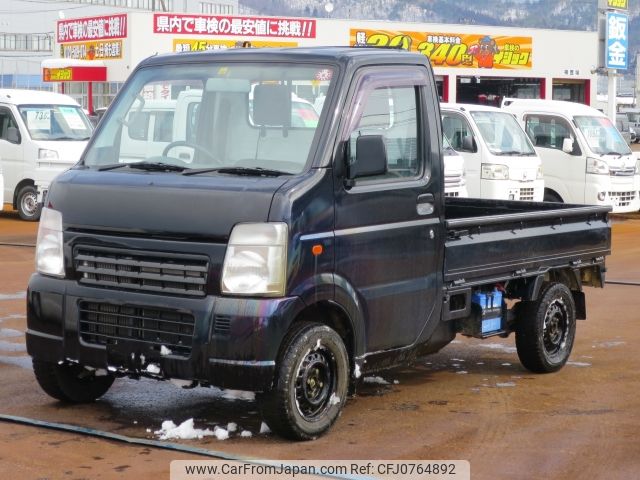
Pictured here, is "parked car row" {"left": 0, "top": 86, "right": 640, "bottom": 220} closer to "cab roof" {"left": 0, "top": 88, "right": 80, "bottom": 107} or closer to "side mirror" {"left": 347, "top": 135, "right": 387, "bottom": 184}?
"cab roof" {"left": 0, "top": 88, "right": 80, "bottom": 107}

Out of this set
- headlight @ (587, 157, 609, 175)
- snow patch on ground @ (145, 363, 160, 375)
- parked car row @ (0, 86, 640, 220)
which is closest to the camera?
snow patch on ground @ (145, 363, 160, 375)

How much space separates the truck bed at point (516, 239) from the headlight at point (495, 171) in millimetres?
9906

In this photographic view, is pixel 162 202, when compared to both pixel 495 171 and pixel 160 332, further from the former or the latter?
pixel 495 171

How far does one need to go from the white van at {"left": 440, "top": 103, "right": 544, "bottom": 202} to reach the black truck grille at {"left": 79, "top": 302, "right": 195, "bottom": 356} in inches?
522

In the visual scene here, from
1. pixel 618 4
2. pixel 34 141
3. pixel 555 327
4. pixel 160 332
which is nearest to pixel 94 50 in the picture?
pixel 618 4

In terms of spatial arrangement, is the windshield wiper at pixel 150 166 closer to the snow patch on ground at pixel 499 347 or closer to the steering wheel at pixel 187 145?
the steering wheel at pixel 187 145

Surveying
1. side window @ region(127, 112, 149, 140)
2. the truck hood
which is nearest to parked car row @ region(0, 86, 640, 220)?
side window @ region(127, 112, 149, 140)

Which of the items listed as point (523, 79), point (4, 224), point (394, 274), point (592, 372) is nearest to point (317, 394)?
point (394, 274)

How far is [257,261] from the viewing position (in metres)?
6.45

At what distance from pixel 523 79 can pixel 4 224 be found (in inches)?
1515

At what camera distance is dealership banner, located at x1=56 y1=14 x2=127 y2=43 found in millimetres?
45781

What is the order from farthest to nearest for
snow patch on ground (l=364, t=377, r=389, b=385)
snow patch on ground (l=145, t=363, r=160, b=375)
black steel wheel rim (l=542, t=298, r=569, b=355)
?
black steel wheel rim (l=542, t=298, r=569, b=355) < snow patch on ground (l=364, t=377, r=389, b=385) < snow patch on ground (l=145, t=363, r=160, b=375)

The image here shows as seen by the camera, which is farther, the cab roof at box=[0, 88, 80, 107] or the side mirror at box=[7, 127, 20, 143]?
the cab roof at box=[0, 88, 80, 107]

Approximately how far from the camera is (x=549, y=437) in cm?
702
